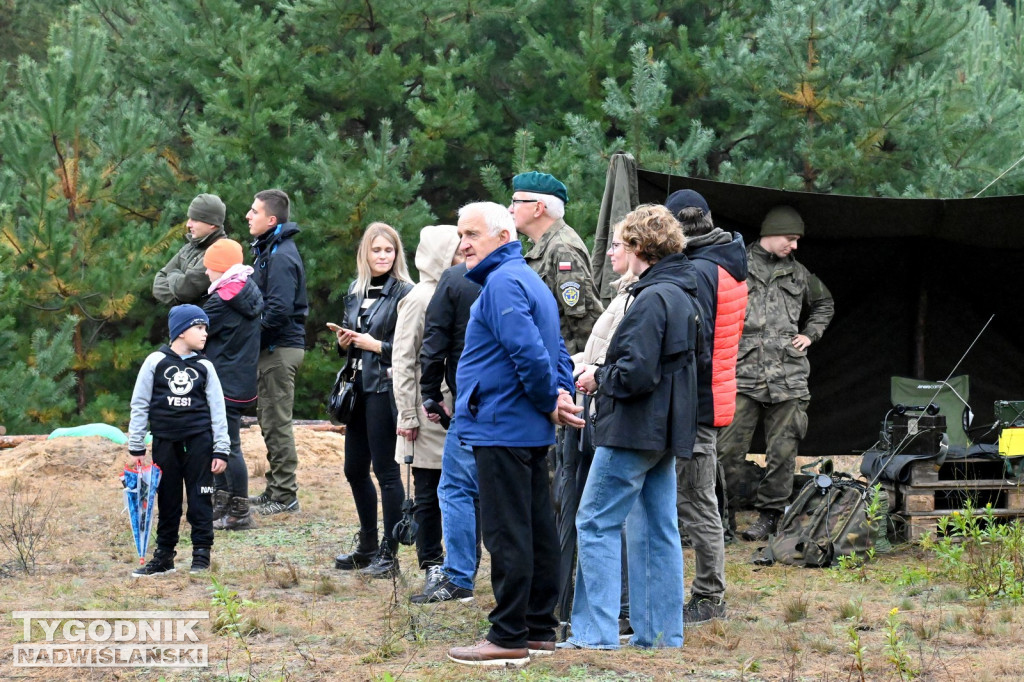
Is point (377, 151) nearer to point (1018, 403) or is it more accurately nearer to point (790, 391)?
point (790, 391)

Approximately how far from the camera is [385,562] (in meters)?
6.00

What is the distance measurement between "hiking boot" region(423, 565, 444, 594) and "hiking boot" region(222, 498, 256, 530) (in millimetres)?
2150

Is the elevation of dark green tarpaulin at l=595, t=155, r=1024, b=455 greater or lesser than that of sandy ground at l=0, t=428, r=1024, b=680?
greater

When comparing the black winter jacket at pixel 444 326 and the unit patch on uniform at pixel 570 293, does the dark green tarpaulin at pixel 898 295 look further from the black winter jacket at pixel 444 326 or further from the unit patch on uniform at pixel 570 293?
the black winter jacket at pixel 444 326

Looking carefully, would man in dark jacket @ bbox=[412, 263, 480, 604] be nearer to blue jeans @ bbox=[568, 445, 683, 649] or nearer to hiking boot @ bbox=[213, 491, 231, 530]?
blue jeans @ bbox=[568, 445, 683, 649]

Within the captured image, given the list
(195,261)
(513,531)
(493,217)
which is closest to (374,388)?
(493,217)

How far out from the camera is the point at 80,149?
11.2m

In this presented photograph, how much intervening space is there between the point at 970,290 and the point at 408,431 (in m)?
4.09

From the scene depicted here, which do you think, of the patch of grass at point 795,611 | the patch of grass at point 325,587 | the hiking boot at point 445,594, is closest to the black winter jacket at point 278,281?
the patch of grass at point 325,587

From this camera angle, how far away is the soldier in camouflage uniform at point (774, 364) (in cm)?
714

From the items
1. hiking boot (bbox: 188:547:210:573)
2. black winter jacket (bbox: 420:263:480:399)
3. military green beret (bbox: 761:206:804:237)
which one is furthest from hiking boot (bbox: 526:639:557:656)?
military green beret (bbox: 761:206:804:237)

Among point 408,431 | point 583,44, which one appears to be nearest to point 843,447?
point 408,431

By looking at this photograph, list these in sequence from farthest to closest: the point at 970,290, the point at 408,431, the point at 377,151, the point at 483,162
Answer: the point at 483,162
the point at 377,151
the point at 970,290
the point at 408,431

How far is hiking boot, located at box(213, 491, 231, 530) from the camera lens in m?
7.23
